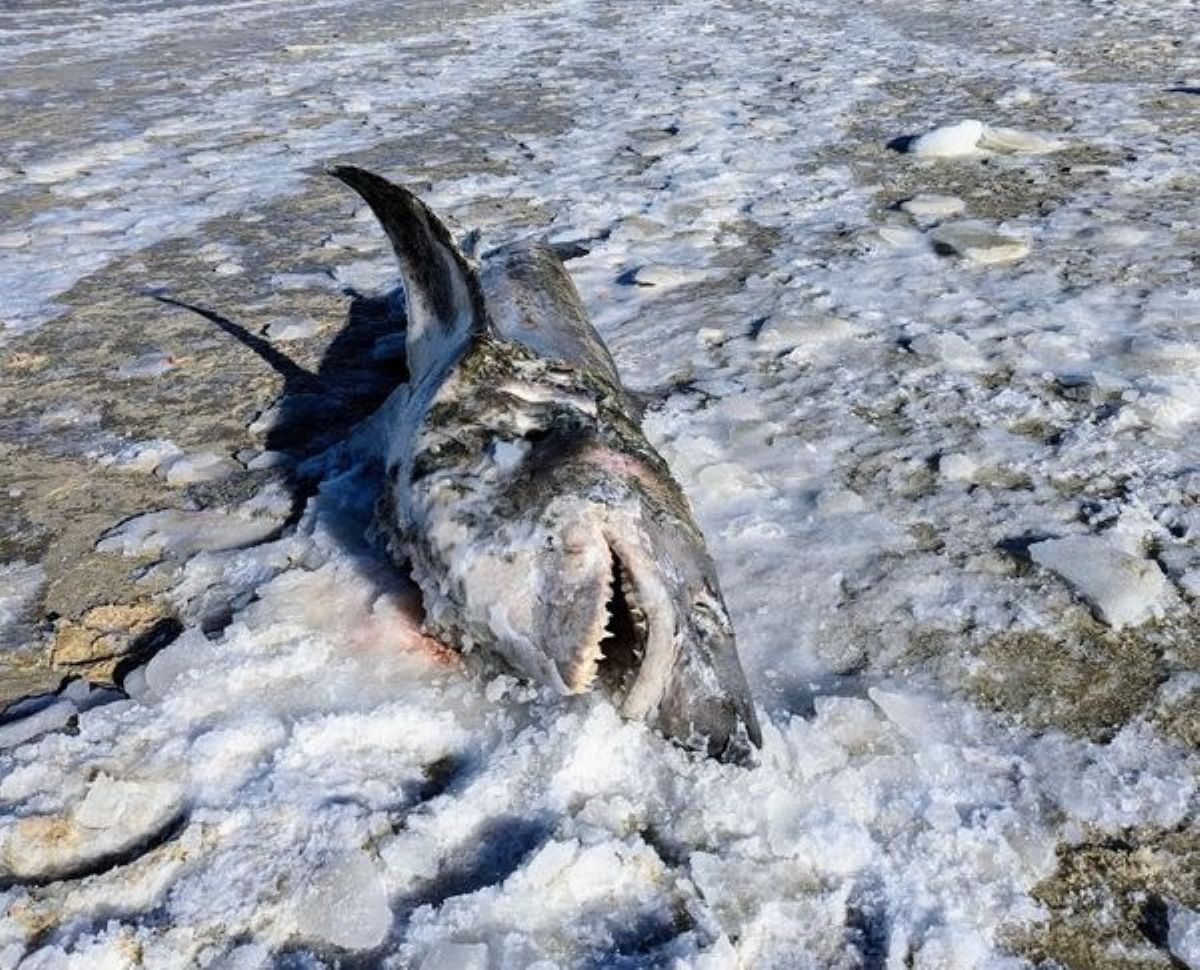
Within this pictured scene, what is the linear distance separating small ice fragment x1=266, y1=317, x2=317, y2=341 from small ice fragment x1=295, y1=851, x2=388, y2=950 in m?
2.74

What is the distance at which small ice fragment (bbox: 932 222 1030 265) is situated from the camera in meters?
4.27

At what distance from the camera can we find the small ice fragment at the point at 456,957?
5.17 ft

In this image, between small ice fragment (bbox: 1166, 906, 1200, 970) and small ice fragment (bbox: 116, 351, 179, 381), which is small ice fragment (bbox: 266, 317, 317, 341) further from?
small ice fragment (bbox: 1166, 906, 1200, 970)

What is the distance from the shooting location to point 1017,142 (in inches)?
225

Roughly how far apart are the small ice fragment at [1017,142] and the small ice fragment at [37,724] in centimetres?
537

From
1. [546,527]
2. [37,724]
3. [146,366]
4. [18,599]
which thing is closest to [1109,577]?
[546,527]

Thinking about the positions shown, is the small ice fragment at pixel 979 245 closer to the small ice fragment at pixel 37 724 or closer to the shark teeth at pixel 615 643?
the shark teeth at pixel 615 643

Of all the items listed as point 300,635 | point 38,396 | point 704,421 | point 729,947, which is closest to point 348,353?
point 38,396

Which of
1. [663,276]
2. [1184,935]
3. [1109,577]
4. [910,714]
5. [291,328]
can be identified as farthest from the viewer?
[663,276]

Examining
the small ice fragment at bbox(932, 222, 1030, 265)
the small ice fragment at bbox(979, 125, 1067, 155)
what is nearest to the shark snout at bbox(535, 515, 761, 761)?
the small ice fragment at bbox(932, 222, 1030, 265)

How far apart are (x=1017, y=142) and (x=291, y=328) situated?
159 inches

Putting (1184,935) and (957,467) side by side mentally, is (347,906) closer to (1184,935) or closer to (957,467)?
(1184,935)

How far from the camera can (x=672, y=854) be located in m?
1.77

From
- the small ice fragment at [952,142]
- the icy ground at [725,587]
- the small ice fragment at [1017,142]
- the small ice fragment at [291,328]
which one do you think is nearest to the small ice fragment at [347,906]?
the icy ground at [725,587]
